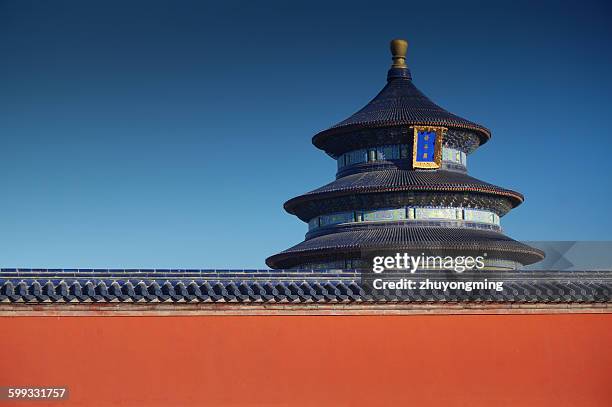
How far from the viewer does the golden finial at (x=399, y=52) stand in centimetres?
3085

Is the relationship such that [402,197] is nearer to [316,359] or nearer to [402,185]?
[402,185]

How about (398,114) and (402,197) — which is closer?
(402,197)

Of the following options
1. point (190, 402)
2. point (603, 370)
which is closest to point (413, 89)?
point (603, 370)

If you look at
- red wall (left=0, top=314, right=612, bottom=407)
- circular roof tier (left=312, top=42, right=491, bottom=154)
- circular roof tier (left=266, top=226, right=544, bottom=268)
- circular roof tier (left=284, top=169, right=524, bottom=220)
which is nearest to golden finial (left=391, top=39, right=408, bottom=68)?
circular roof tier (left=312, top=42, right=491, bottom=154)

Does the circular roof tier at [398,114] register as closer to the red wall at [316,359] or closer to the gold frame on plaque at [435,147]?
the gold frame on plaque at [435,147]

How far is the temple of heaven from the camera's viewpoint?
2716 cm

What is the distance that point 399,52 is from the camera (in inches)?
1232

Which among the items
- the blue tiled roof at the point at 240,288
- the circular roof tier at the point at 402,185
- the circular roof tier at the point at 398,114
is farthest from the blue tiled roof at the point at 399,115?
the blue tiled roof at the point at 240,288

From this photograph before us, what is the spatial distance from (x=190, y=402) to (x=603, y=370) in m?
7.53

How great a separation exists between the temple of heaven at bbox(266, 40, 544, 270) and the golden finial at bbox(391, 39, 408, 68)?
1.43 metres

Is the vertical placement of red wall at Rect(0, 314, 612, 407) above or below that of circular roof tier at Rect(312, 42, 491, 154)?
below

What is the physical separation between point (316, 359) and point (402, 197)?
34.5 ft

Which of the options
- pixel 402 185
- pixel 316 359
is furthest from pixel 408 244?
pixel 316 359

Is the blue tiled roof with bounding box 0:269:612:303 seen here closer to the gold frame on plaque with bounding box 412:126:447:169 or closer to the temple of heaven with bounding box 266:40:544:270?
the temple of heaven with bounding box 266:40:544:270
